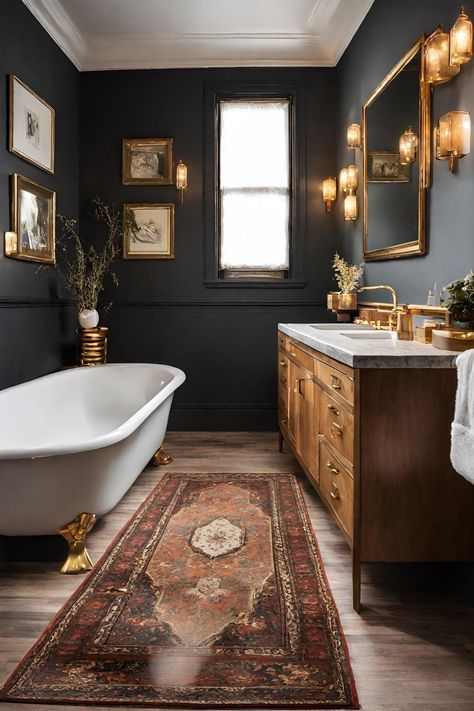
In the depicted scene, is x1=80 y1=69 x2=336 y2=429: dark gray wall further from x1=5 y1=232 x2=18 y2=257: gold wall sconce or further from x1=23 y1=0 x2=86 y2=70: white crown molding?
x1=5 y1=232 x2=18 y2=257: gold wall sconce

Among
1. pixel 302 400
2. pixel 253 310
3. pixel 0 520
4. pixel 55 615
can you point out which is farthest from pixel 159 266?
pixel 55 615

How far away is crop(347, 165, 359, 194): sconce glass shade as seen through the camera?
14.3 ft

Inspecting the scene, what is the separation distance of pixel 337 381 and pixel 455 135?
A: 1121mm

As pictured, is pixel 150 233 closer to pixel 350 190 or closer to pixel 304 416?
pixel 350 190

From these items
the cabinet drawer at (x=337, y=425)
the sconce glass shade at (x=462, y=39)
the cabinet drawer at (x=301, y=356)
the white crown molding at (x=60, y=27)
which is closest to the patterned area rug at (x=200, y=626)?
the cabinet drawer at (x=337, y=425)

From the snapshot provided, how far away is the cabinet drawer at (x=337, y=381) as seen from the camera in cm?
221

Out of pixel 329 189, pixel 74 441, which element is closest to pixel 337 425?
pixel 74 441

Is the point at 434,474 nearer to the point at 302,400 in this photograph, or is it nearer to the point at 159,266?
the point at 302,400

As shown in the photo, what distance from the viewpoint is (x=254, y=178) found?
16.9 feet

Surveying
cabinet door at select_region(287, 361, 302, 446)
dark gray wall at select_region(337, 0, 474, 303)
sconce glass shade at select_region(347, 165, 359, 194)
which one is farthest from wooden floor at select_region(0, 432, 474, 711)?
sconce glass shade at select_region(347, 165, 359, 194)

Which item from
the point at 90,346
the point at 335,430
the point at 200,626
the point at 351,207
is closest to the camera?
the point at 200,626

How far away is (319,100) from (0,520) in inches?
167

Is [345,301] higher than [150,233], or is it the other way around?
[150,233]

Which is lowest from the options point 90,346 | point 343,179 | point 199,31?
point 90,346
